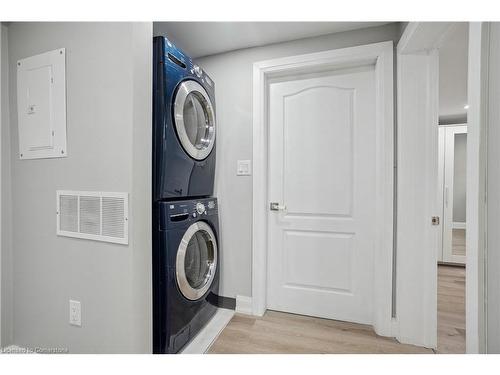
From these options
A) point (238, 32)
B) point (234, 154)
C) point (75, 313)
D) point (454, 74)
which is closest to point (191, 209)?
point (234, 154)

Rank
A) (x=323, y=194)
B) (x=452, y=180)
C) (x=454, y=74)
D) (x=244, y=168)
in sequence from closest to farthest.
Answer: (x=323, y=194) → (x=244, y=168) → (x=454, y=74) → (x=452, y=180)

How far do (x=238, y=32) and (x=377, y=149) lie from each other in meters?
1.35

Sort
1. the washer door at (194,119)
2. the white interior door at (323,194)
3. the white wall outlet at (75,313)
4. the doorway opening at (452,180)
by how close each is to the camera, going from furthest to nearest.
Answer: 1. the doorway opening at (452,180)
2. the white interior door at (323,194)
3. the washer door at (194,119)
4. the white wall outlet at (75,313)

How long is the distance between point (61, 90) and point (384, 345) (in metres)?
2.47

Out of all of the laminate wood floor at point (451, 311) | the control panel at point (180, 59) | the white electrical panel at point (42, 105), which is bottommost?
the laminate wood floor at point (451, 311)

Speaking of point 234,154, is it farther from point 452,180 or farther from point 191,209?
point 452,180

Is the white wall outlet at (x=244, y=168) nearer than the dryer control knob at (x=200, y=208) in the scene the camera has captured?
No

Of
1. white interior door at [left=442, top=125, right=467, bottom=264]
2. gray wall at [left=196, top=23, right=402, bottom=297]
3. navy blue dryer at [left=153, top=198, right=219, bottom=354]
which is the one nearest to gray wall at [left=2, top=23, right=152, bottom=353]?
navy blue dryer at [left=153, top=198, right=219, bottom=354]

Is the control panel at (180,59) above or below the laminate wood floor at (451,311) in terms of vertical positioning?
above

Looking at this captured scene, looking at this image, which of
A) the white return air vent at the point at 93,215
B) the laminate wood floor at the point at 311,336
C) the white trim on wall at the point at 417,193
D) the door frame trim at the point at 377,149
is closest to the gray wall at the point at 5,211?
the white return air vent at the point at 93,215

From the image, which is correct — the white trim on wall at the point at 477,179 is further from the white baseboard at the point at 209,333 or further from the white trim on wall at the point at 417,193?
the white baseboard at the point at 209,333

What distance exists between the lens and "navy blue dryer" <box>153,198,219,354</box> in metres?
1.34

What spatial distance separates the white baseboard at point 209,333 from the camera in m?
1.50

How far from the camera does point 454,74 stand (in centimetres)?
255
